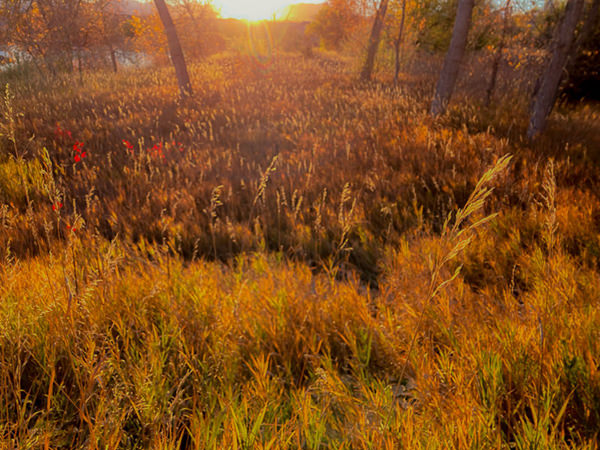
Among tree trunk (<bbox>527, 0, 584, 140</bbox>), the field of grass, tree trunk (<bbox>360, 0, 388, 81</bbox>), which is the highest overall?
tree trunk (<bbox>360, 0, 388, 81</bbox>)

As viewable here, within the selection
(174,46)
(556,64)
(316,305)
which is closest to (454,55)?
(556,64)

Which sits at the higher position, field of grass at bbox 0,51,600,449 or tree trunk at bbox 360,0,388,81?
tree trunk at bbox 360,0,388,81

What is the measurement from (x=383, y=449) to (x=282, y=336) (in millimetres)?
705

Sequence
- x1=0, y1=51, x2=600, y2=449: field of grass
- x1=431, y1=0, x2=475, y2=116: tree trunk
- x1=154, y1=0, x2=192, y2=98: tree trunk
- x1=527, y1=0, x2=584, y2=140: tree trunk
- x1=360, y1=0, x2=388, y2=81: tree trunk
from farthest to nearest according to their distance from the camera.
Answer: x1=360, y1=0, x2=388, y2=81: tree trunk < x1=154, y1=0, x2=192, y2=98: tree trunk < x1=431, y1=0, x2=475, y2=116: tree trunk < x1=527, y1=0, x2=584, y2=140: tree trunk < x1=0, y1=51, x2=600, y2=449: field of grass

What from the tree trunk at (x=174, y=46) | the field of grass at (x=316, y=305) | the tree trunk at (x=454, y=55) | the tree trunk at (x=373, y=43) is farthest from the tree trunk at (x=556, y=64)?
the tree trunk at (x=373, y=43)

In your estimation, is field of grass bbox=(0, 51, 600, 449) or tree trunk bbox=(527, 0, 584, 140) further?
tree trunk bbox=(527, 0, 584, 140)

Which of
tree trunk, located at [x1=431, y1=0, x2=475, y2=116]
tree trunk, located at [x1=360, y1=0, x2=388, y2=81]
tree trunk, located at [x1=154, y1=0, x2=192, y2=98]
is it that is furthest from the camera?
tree trunk, located at [x1=360, y1=0, x2=388, y2=81]

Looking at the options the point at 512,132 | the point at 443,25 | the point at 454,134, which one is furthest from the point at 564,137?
the point at 443,25

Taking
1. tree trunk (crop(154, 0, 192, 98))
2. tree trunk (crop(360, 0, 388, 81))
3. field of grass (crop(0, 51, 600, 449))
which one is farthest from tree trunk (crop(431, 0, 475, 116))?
tree trunk (crop(154, 0, 192, 98))

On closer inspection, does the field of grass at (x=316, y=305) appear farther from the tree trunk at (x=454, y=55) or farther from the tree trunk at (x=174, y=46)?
the tree trunk at (x=174, y=46)

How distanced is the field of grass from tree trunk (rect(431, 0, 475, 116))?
51.8 inches

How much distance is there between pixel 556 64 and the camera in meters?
4.29

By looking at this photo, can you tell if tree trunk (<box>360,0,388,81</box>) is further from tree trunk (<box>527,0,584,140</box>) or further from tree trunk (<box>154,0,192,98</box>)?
tree trunk (<box>527,0,584,140</box>)

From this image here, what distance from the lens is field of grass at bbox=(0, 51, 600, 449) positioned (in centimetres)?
112
